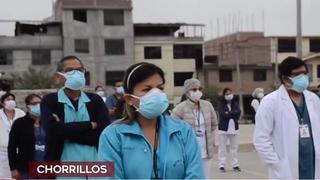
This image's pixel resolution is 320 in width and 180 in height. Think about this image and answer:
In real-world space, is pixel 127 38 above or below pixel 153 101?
above

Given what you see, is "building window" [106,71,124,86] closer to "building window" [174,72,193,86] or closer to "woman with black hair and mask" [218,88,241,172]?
"building window" [174,72,193,86]

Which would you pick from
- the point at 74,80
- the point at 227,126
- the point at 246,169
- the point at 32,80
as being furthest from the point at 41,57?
the point at 74,80

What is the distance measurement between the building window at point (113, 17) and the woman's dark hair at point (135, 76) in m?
47.4

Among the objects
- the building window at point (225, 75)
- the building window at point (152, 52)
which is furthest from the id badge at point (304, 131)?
the building window at point (225, 75)

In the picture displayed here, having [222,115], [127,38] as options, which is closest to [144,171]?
[222,115]

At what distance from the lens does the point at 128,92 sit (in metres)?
3.42

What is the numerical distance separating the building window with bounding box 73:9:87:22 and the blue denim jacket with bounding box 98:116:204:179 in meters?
47.6

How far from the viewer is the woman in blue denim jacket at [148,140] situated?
3227mm

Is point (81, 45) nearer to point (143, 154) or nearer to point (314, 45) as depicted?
point (314, 45)

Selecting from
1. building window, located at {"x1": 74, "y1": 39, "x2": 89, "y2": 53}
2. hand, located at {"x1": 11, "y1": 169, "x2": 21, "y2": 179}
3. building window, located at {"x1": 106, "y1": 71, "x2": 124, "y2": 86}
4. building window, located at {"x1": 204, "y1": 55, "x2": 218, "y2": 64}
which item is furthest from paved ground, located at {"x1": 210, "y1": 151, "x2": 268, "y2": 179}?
building window, located at {"x1": 204, "y1": 55, "x2": 218, "y2": 64}

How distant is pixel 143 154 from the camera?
3.23m

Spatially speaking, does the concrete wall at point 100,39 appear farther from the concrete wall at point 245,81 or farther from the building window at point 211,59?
the building window at point 211,59

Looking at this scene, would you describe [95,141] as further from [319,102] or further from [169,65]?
[169,65]

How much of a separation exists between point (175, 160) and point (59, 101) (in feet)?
6.60
